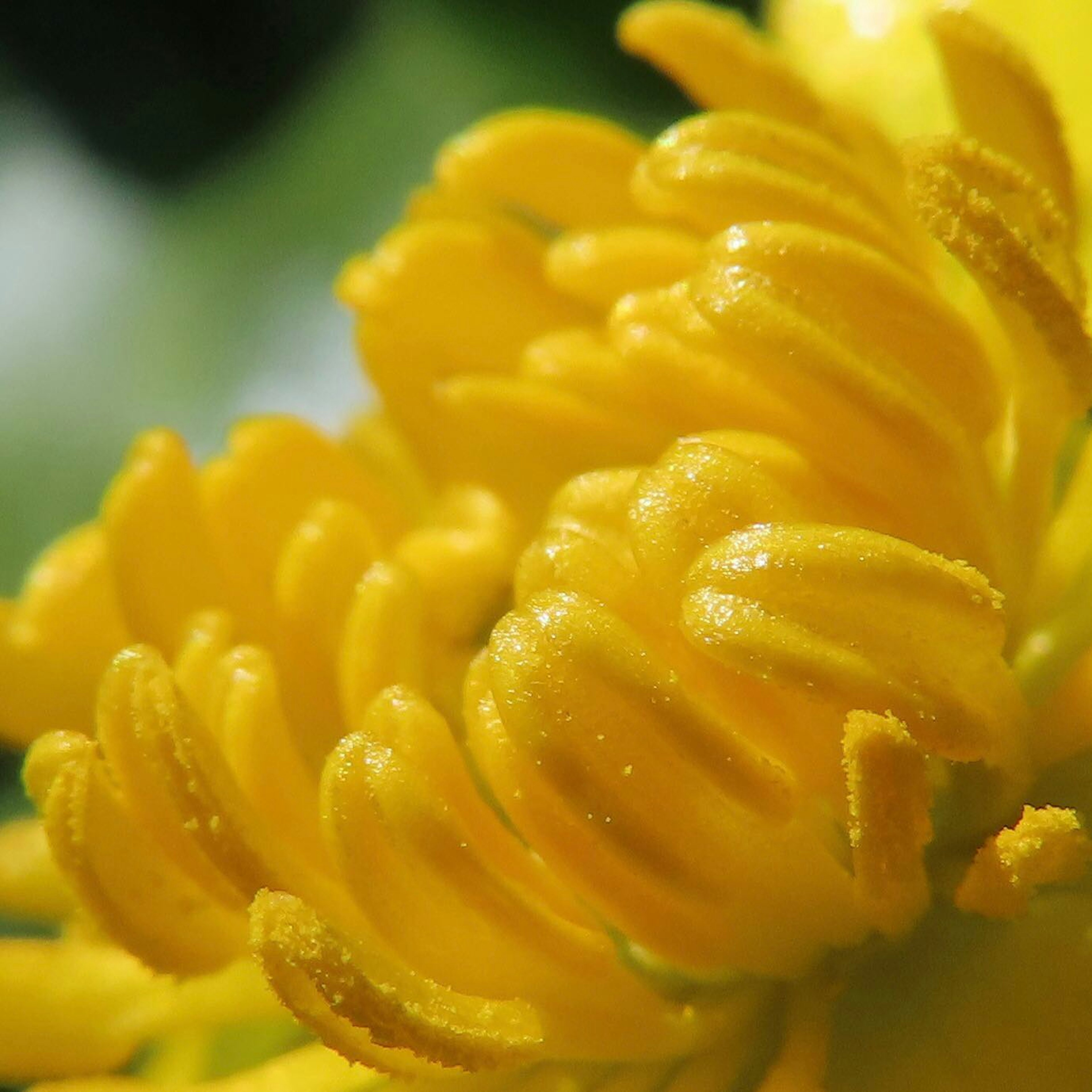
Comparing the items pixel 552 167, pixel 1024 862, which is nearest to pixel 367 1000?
pixel 1024 862

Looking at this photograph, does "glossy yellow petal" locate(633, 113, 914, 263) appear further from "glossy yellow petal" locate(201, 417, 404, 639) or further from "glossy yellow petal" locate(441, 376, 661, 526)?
"glossy yellow petal" locate(201, 417, 404, 639)

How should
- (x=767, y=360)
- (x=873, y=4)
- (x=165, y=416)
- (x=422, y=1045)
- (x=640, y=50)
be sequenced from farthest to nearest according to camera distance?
(x=165, y=416) → (x=873, y=4) → (x=640, y=50) → (x=767, y=360) → (x=422, y=1045)

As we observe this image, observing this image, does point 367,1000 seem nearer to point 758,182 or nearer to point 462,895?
point 462,895

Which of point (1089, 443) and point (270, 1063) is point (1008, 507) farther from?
point (270, 1063)

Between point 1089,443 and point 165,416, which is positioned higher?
point 165,416

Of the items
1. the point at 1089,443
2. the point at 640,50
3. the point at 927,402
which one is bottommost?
the point at 1089,443

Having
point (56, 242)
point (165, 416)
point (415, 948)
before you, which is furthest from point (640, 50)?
point (56, 242)

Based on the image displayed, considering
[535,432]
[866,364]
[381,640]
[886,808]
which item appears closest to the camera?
[886,808]
